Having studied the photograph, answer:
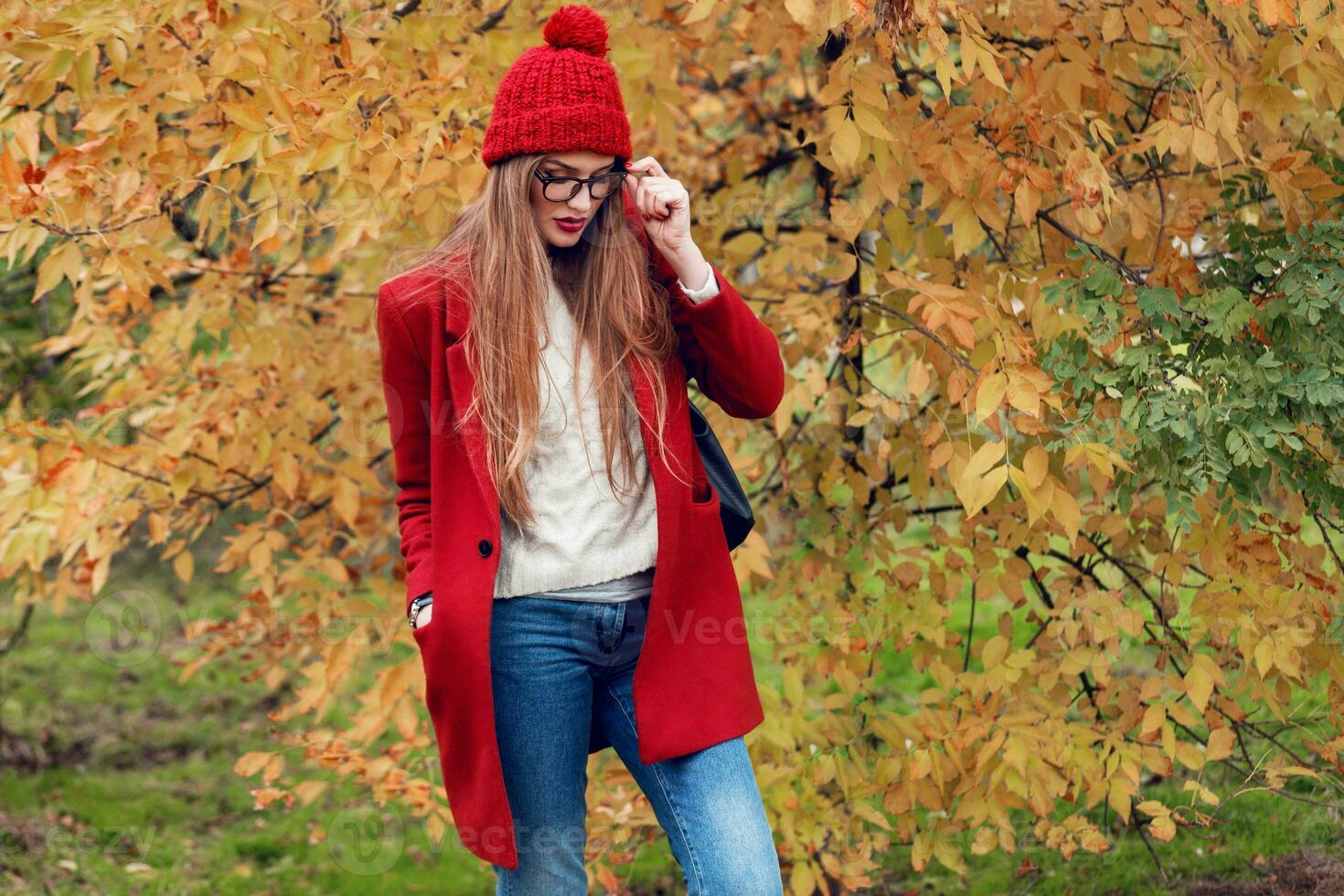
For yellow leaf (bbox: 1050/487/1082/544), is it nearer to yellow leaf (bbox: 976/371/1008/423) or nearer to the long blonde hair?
yellow leaf (bbox: 976/371/1008/423)

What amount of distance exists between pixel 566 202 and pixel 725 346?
0.37 m

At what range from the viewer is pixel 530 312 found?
6.77 ft

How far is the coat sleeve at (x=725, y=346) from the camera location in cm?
201

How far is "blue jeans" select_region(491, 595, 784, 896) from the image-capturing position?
1953mm

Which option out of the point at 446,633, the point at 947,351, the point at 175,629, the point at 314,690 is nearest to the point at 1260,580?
the point at 947,351

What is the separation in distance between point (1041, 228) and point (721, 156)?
1652 mm

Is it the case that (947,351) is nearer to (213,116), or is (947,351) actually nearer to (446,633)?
(446,633)

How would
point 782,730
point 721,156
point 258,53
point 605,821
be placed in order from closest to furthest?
1. point 258,53
2. point 782,730
3. point 605,821
4. point 721,156

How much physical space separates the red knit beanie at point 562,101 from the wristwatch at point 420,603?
756mm

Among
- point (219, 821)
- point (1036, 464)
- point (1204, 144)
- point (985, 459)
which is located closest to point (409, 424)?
point (985, 459)

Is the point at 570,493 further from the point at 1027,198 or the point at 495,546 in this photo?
the point at 1027,198

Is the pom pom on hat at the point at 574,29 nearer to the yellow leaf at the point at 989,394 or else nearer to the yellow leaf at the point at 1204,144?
the yellow leaf at the point at 989,394

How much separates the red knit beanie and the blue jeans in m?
0.76

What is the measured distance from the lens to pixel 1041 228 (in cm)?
284
